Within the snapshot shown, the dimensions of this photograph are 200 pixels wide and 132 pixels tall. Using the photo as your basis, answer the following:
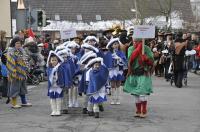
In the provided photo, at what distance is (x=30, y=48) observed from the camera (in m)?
21.7

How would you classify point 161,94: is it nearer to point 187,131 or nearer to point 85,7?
point 187,131

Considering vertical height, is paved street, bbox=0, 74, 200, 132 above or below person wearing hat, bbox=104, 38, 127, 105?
below

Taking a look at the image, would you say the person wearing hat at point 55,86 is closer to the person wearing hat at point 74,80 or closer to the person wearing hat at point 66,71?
the person wearing hat at point 66,71

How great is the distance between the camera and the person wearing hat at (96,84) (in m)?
12.5

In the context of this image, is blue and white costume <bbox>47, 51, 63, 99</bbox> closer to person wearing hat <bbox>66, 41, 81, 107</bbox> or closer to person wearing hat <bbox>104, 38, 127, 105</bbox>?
person wearing hat <bbox>66, 41, 81, 107</bbox>

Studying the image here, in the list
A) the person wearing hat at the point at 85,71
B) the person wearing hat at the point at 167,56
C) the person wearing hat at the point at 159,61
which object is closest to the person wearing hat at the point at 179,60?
the person wearing hat at the point at 167,56

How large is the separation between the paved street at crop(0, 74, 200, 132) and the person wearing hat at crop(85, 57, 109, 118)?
1.23 feet

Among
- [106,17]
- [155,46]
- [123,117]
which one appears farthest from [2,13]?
[106,17]

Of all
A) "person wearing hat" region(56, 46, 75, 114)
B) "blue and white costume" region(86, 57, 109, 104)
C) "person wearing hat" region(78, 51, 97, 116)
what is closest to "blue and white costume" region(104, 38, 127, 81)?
"person wearing hat" region(56, 46, 75, 114)

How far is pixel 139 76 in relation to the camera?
41.3 feet

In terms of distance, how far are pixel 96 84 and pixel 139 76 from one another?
95 cm

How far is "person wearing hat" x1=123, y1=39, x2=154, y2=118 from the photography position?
1249 centimetres

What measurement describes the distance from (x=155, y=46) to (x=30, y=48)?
7.50 meters

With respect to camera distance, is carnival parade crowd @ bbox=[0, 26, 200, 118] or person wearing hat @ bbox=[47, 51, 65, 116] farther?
person wearing hat @ bbox=[47, 51, 65, 116]
